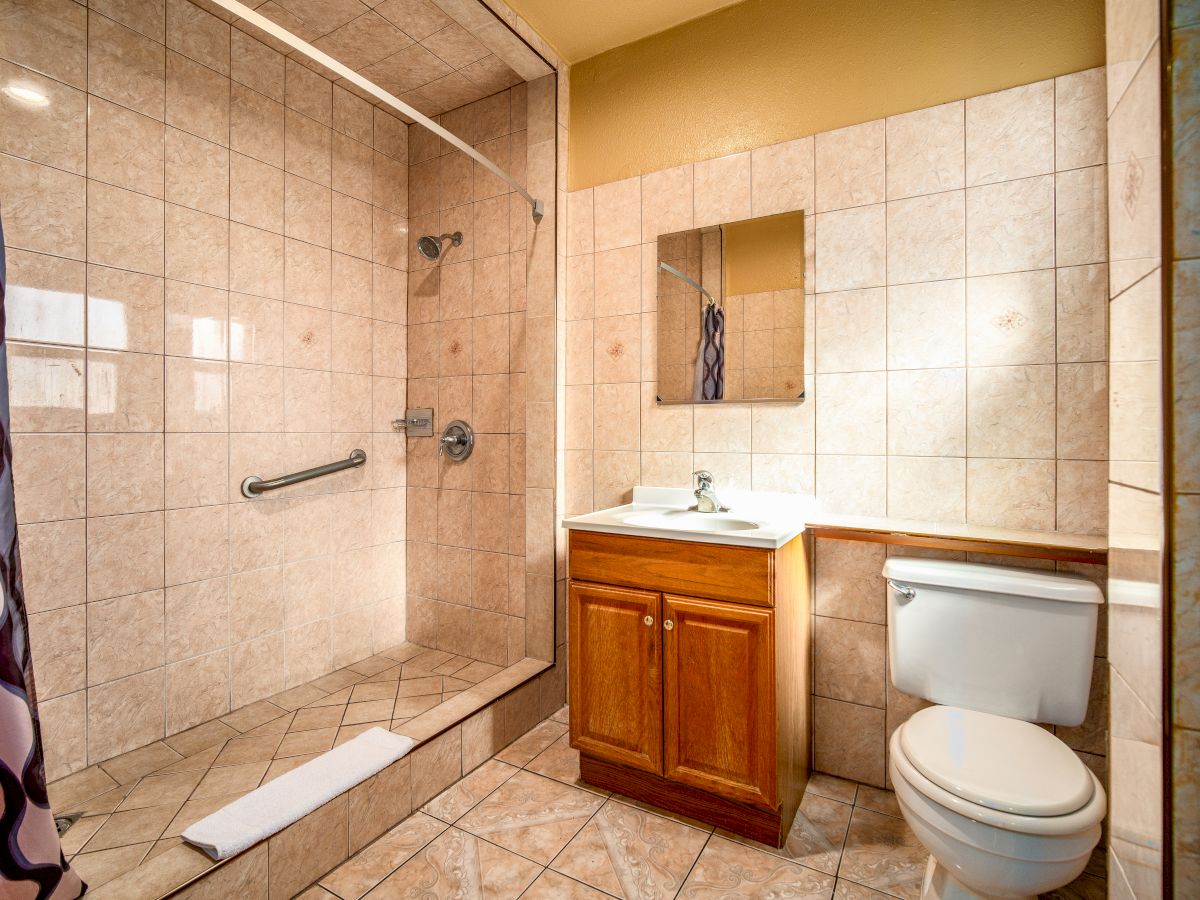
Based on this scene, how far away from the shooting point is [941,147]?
1.73 metres

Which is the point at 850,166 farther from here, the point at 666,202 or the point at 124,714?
the point at 124,714

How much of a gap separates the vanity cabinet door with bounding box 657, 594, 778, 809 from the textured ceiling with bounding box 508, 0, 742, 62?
6.59ft

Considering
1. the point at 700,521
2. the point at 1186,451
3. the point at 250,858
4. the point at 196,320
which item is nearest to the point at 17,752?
the point at 250,858

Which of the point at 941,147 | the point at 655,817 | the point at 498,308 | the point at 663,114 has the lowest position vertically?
the point at 655,817

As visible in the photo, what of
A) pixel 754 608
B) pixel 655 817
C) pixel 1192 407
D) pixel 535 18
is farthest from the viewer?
pixel 535 18

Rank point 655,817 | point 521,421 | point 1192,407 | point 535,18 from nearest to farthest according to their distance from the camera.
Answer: point 1192,407 → point 655,817 → point 535,18 → point 521,421

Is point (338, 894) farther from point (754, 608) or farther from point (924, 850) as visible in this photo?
point (924, 850)

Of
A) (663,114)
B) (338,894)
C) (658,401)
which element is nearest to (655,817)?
(338,894)

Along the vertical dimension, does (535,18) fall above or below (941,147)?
above

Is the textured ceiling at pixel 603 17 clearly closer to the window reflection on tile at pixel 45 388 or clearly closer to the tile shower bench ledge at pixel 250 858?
the window reflection on tile at pixel 45 388

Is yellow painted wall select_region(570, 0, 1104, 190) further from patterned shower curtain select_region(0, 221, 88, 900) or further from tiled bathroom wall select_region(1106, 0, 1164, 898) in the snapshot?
patterned shower curtain select_region(0, 221, 88, 900)

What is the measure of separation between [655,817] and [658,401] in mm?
1335

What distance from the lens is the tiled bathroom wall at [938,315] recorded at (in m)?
1.59

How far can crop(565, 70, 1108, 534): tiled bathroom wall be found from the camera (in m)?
1.59
